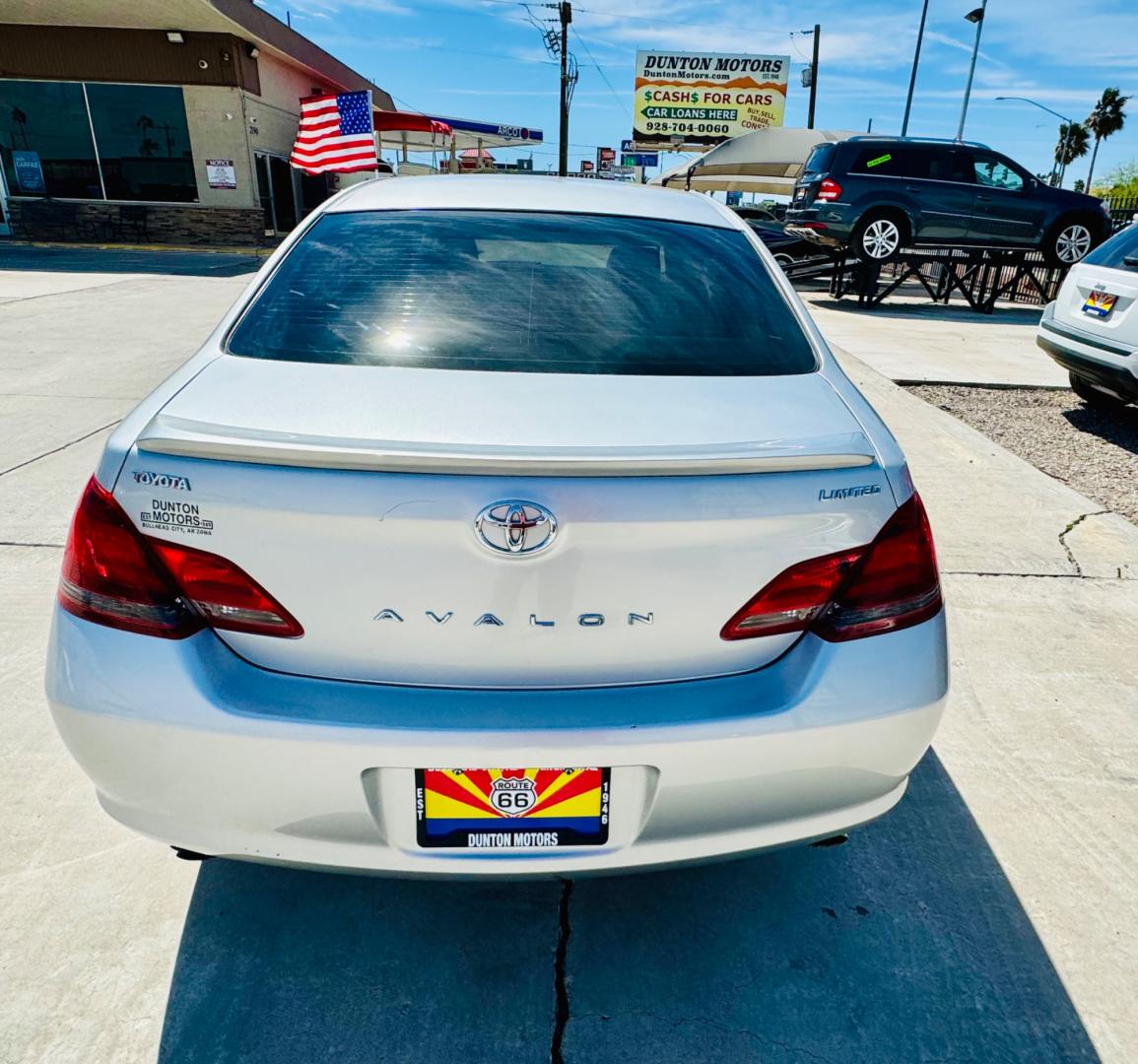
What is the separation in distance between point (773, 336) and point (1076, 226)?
1547cm

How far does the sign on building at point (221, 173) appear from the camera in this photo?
19.6 meters

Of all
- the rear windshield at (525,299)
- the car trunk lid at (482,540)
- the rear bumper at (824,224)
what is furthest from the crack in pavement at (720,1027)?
the rear bumper at (824,224)

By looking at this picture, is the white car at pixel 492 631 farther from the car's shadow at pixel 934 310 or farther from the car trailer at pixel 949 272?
the car trailer at pixel 949 272

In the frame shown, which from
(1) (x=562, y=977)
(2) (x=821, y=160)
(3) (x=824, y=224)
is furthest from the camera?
(2) (x=821, y=160)

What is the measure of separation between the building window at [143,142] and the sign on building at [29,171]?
66.5 inches

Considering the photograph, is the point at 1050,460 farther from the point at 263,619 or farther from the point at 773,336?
the point at 263,619

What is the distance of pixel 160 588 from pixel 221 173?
21.6 metres

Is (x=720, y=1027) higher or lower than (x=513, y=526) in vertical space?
lower

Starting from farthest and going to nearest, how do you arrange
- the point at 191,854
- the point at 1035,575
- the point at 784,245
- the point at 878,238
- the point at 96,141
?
the point at 96,141 → the point at 784,245 → the point at 878,238 → the point at 1035,575 → the point at 191,854

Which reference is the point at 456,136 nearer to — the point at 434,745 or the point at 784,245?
the point at 784,245

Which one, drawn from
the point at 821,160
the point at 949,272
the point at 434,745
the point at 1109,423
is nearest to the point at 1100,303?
the point at 1109,423

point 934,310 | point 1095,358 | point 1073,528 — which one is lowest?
point 934,310

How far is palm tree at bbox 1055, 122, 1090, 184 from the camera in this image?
7150 centimetres

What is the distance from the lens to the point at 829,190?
1347 centimetres
